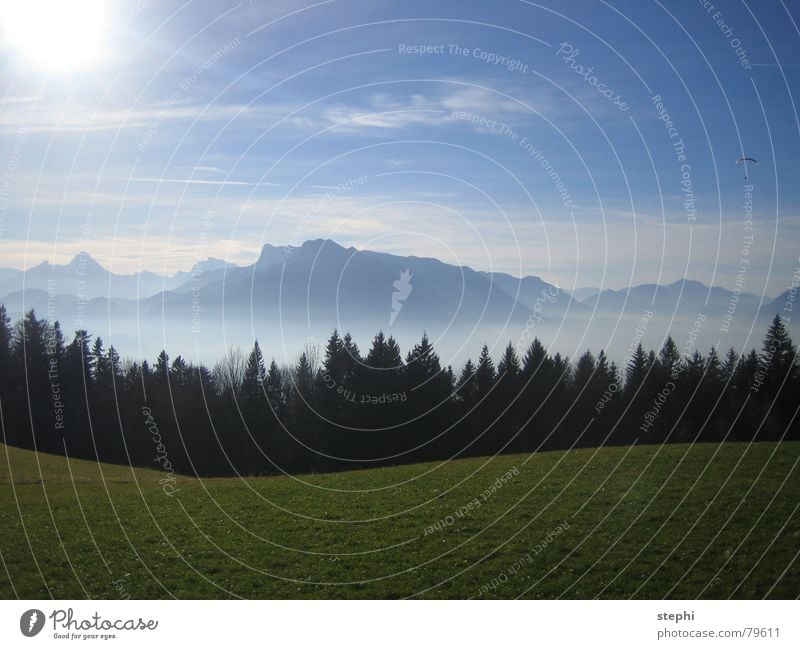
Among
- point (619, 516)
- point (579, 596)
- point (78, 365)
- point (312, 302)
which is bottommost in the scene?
point (579, 596)

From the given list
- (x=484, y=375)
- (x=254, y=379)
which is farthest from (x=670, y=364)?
(x=254, y=379)

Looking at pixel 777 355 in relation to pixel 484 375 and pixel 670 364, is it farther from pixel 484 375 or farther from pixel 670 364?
pixel 484 375

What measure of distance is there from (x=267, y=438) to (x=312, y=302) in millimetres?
10149

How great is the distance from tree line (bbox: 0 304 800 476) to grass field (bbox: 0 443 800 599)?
5945 millimetres

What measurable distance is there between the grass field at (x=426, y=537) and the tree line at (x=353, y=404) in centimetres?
595

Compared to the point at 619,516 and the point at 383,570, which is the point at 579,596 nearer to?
the point at 619,516

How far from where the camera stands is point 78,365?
29.3 metres

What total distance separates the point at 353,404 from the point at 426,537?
15308 mm

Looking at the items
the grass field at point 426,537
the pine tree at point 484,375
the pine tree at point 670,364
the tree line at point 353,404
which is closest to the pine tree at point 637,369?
the tree line at point 353,404

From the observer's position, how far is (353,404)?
32.7 meters

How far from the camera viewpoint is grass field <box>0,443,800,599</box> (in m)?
15.4

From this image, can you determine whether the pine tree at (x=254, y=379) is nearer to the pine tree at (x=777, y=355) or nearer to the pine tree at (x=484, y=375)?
the pine tree at (x=484, y=375)
